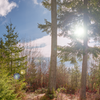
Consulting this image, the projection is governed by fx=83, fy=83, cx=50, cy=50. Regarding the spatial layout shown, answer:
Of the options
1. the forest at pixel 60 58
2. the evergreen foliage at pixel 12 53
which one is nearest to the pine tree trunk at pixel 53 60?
the forest at pixel 60 58

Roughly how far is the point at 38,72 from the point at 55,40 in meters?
5.86

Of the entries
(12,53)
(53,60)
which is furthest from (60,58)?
(12,53)

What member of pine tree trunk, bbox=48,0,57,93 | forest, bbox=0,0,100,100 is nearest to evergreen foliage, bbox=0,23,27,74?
forest, bbox=0,0,100,100

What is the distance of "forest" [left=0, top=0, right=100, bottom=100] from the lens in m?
5.22

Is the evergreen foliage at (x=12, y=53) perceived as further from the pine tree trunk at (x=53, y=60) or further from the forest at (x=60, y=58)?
the pine tree trunk at (x=53, y=60)

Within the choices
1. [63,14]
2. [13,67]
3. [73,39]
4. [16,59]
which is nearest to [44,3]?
[63,14]

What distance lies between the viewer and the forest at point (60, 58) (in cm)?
522

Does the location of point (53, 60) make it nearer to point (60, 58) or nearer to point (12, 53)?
point (60, 58)

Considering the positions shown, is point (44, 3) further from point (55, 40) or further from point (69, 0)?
point (55, 40)

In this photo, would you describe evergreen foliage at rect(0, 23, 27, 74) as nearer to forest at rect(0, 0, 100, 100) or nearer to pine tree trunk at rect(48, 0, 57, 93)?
forest at rect(0, 0, 100, 100)

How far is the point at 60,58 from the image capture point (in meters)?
7.06

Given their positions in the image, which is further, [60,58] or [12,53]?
Result: [60,58]

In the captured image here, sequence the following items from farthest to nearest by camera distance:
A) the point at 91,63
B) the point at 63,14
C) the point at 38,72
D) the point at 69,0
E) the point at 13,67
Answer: the point at 38,72
the point at 91,63
the point at 63,14
the point at 69,0
the point at 13,67

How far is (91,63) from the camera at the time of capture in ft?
31.3
